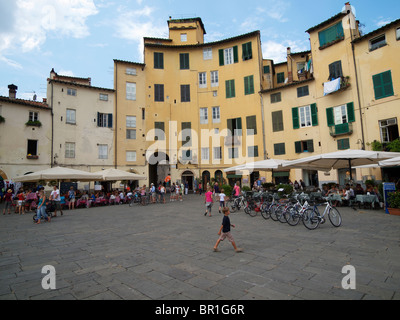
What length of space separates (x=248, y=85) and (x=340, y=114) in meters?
11.0

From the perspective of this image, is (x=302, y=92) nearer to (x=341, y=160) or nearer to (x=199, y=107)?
(x=199, y=107)

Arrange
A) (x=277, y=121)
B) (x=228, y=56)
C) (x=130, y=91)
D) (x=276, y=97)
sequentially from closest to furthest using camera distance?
(x=277, y=121) → (x=276, y=97) → (x=130, y=91) → (x=228, y=56)

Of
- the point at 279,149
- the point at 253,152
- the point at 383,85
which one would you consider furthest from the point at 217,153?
the point at 383,85

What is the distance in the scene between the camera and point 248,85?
1121 inches

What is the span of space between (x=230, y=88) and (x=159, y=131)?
10389 millimetres

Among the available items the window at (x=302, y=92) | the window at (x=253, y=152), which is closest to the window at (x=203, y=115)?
the window at (x=253, y=152)

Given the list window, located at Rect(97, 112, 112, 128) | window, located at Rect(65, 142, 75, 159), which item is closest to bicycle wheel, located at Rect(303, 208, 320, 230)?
window, located at Rect(65, 142, 75, 159)

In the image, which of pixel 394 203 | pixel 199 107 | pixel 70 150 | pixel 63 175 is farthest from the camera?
pixel 199 107

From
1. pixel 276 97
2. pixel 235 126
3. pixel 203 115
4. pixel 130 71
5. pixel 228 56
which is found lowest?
pixel 235 126

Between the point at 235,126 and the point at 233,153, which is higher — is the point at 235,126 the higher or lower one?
the higher one

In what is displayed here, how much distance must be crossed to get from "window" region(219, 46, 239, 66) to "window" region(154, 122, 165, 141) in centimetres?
1104

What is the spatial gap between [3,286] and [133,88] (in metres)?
28.7

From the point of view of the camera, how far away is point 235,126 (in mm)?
28766

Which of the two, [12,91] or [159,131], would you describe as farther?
[159,131]
